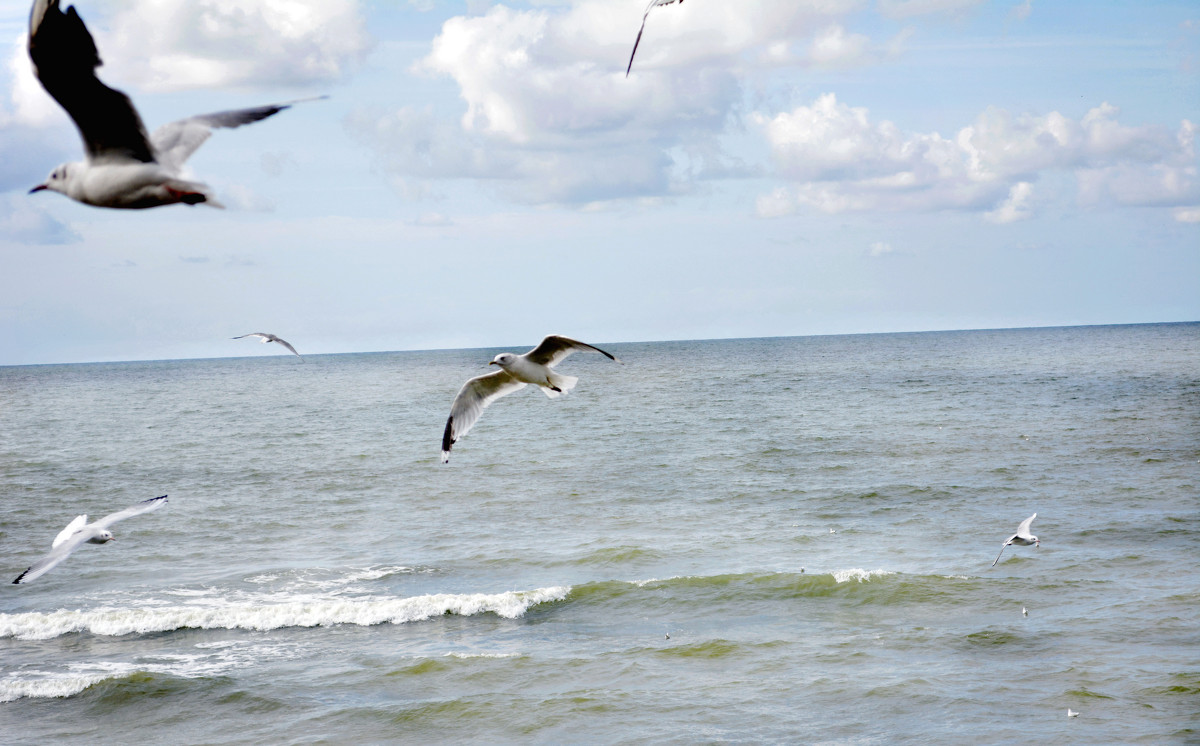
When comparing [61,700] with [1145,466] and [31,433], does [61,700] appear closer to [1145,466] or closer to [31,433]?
[1145,466]

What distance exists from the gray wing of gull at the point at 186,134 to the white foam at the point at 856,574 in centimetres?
1947

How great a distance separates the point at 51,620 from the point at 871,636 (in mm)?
16022

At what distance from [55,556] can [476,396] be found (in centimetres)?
515

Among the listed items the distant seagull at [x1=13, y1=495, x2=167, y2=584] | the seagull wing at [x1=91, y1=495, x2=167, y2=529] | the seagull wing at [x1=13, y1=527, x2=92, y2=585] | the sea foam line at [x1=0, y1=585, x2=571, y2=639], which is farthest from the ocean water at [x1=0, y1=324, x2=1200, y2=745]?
the seagull wing at [x1=13, y1=527, x2=92, y2=585]

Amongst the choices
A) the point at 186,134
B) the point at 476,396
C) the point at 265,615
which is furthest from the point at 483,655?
the point at 186,134

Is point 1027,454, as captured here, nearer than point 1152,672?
No

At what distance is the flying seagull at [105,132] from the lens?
2.71m

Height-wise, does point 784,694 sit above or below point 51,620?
below

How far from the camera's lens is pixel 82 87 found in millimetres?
2785

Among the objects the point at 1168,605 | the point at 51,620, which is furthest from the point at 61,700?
the point at 1168,605

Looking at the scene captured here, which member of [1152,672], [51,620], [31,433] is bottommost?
[1152,672]

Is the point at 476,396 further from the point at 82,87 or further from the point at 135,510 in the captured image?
the point at 82,87

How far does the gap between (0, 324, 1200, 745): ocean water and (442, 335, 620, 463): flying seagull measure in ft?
20.5

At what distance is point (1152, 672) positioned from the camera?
48.9ft
